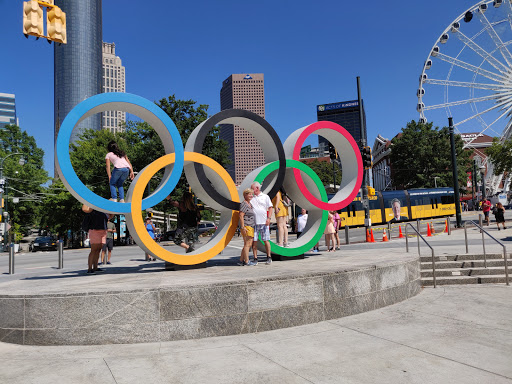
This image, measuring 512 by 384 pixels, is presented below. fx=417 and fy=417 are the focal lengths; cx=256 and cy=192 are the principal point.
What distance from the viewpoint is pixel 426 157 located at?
59.1m

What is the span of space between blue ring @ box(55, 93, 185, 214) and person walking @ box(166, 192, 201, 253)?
2.10 ft

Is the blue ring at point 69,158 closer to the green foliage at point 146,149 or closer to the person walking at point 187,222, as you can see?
the person walking at point 187,222

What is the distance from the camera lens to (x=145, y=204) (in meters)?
7.83

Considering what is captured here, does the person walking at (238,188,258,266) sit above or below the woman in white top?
below

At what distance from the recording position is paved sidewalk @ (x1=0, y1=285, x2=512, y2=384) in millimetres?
3875

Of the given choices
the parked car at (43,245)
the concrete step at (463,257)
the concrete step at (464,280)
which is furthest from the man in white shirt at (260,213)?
the parked car at (43,245)

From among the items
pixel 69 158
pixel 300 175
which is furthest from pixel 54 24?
pixel 300 175

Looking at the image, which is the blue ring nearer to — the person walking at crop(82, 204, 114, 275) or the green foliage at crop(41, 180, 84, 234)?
the person walking at crop(82, 204, 114, 275)

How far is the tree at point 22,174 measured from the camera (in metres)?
39.3

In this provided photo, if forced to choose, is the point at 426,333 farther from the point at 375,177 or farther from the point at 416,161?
the point at 375,177

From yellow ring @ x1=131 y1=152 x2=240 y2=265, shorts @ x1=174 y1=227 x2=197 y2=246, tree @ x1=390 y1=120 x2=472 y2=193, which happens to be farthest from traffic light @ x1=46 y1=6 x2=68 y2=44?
tree @ x1=390 y1=120 x2=472 y2=193

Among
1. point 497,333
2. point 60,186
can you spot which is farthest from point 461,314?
point 60,186

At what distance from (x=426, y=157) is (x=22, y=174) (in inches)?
1987

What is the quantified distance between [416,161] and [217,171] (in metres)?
A: 56.0
